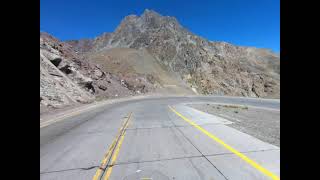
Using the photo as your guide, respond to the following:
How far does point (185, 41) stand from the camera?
9169 cm

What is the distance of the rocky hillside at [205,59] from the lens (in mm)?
77688

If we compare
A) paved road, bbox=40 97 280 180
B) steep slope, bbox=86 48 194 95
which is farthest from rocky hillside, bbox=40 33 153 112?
paved road, bbox=40 97 280 180

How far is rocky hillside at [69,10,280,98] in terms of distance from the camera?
7769 cm

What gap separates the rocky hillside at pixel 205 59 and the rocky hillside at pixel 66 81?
27.9 m

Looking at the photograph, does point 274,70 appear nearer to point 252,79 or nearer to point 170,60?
point 252,79

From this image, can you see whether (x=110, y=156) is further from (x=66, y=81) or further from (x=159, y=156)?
(x=66, y=81)

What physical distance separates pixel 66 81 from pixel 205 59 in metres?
64.9

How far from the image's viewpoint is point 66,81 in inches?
1153

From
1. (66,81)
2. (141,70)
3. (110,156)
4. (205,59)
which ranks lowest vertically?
(110,156)

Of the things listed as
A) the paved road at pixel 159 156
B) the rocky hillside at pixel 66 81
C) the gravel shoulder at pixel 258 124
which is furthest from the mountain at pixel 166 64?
the paved road at pixel 159 156

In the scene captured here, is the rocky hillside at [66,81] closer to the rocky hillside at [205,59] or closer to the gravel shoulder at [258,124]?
the gravel shoulder at [258,124]

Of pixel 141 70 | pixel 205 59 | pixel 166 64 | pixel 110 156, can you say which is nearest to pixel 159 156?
pixel 110 156
